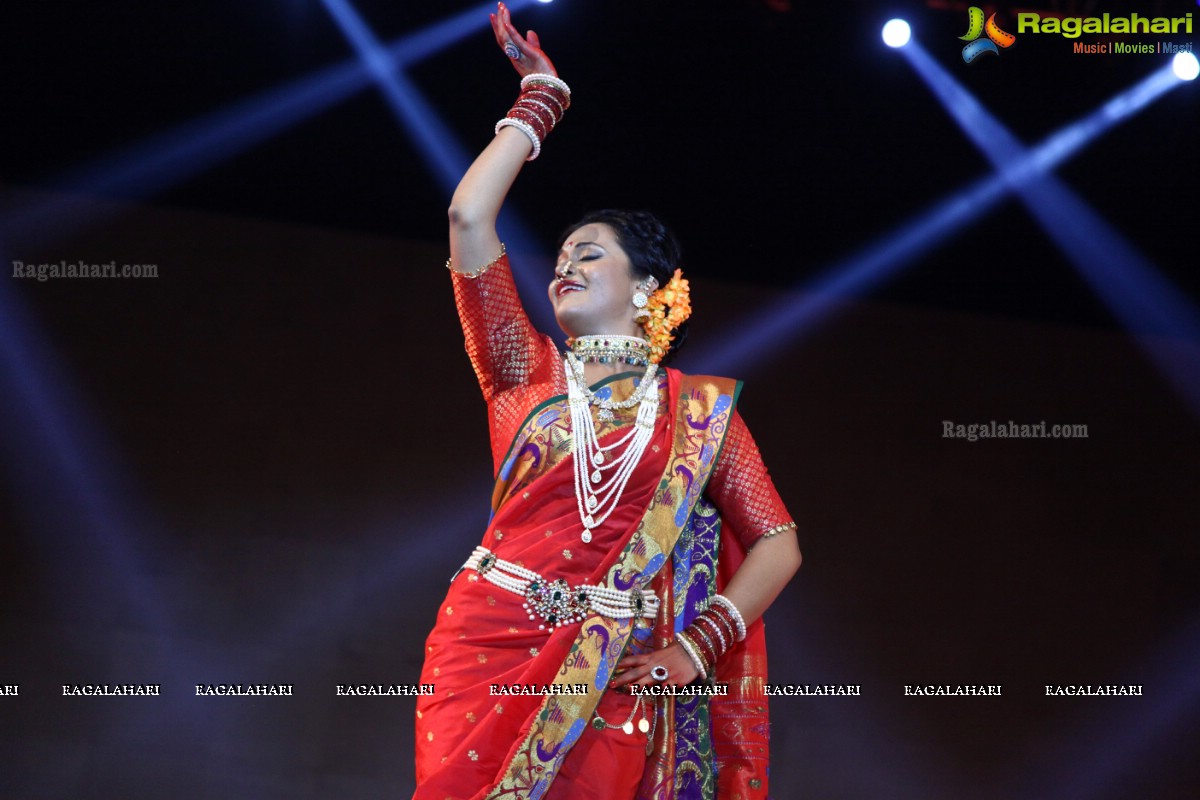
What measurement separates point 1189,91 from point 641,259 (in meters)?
2.65

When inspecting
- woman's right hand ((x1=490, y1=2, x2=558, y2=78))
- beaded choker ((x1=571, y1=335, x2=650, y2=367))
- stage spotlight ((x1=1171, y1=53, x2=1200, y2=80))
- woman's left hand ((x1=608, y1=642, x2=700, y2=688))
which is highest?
stage spotlight ((x1=1171, y1=53, x2=1200, y2=80))

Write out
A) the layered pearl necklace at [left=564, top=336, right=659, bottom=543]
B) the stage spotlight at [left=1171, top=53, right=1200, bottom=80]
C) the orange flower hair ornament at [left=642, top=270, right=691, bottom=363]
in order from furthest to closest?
the stage spotlight at [left=1171, top=53, right=1200, bottom=80] < the orange flower hair ornament at [left=642, top=270, right=691, bottom=363] < the layered pearl necklace at [left=564, top=336, right=659, bottom=543]

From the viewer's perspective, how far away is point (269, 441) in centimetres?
411

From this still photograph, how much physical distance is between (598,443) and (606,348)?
0.22 metres

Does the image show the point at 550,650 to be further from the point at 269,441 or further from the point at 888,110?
the point at 888,110

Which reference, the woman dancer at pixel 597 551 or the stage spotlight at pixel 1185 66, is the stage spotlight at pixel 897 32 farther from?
the woman dancer at pixel 597 551

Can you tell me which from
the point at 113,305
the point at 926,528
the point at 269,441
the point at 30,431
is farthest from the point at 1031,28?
the point at 30,431

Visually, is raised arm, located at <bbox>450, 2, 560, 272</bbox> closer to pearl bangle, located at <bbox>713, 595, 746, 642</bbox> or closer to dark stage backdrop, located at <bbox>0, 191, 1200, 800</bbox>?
pearl bangle, located at <bbox>713, 595, 746, 642</bbox>

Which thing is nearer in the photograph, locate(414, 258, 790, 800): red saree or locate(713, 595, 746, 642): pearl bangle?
locate(414, 258, 790, 800): red saree

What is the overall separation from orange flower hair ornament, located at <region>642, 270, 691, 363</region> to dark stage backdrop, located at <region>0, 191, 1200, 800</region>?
1699 mm

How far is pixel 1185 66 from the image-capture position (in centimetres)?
424

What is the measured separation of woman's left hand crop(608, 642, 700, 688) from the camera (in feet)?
7.38

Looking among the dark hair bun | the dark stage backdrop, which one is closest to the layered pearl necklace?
the dark hair bun

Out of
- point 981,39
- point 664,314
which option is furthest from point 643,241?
point 981,39
